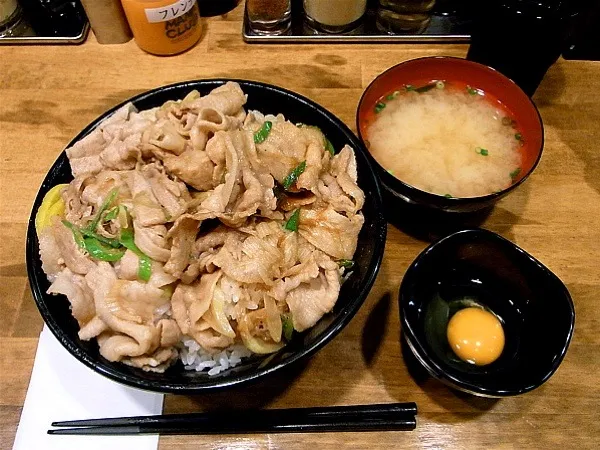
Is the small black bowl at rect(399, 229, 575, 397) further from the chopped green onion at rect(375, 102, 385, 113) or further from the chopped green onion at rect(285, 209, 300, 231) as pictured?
the chopped green onion at rect(375, 102, 385, 113)

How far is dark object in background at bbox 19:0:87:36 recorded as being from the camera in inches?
97.5

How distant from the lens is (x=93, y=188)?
1484 mm

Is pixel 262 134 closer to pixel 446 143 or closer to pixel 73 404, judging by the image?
pixel 446 143

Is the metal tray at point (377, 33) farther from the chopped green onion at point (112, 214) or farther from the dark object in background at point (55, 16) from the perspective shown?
the chopped green onion at point (112, 214)

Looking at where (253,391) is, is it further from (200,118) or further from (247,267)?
(200,118)

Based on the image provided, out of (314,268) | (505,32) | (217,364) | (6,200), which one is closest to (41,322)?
(6,200)

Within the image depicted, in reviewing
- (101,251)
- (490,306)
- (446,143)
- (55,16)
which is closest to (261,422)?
(101,251)

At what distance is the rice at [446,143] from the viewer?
1.85 metres

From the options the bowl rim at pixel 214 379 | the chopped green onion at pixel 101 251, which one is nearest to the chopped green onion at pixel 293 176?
the bowl rim at pixel 214 379

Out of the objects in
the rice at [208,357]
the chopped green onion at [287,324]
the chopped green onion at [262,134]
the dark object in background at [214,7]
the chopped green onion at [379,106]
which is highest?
the chopped green onion at [262,134]

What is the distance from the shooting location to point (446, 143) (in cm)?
193

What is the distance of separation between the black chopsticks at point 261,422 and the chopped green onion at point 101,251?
466mm

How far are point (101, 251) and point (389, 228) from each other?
97cm

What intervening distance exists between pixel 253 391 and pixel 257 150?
705mm
